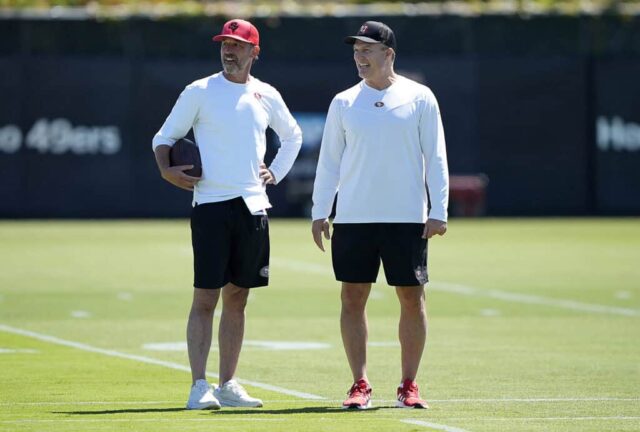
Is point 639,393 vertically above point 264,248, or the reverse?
point 264,248

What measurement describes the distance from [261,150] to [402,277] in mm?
1156

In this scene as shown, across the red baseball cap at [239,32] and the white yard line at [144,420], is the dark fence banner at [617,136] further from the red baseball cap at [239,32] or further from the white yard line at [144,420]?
the white yard line at [144,420]

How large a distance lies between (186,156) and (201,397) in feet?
4.67

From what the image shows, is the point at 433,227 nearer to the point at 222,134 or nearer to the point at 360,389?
the point at 360,389

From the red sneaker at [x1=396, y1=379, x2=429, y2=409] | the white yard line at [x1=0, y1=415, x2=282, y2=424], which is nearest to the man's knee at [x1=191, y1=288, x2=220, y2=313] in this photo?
the white yard line at [x1=0, y1=415, x2=282, y2=424]

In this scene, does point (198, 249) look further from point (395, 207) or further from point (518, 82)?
point (518, 82)

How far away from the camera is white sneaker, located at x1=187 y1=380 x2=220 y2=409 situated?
34.2 ft

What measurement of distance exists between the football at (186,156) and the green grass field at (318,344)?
140cm

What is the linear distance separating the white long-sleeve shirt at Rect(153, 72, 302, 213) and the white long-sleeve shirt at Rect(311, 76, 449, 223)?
1.42 feet

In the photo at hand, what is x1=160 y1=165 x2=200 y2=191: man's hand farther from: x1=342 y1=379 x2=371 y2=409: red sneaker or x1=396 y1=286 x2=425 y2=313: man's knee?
x1=342 y1=379 x2=371 y2=409: red sneaker

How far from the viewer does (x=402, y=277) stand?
10.6 meters

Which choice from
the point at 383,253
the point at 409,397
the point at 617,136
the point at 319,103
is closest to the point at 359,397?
the point at 409,397

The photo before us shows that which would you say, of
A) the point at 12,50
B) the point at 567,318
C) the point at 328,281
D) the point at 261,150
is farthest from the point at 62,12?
the point at 261,150

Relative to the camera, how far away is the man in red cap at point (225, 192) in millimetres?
10609
